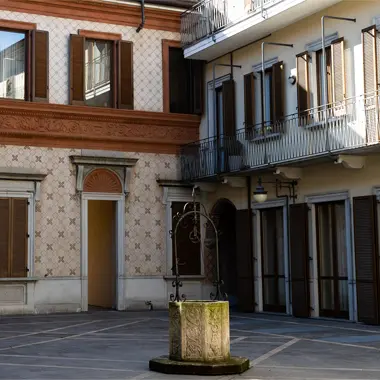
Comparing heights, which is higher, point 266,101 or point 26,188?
point 266,101

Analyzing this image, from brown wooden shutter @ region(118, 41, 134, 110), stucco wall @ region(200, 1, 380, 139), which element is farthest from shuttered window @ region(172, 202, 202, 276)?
brown wooden shutter @ region(118, 41, 134, 110)

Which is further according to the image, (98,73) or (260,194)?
(98,73)

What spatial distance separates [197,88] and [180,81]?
0.62m

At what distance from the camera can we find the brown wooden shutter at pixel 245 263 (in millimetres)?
23161

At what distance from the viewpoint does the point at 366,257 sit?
19.0 m

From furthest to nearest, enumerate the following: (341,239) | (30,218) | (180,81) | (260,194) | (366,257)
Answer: (180,81) < (30,218) < (260,194) < (341,239) < (366,257)

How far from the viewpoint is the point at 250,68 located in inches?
922

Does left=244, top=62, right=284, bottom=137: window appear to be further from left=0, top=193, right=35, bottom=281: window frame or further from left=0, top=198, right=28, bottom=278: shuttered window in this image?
left=0, top=198, right=28, bottom=278: shuttered window

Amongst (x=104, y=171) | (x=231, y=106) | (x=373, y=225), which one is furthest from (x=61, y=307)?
(x=373, y=225)

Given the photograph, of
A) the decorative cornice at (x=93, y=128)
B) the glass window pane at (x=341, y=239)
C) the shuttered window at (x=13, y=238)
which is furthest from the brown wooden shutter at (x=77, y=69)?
the glass window pane at (x=341, y=239)

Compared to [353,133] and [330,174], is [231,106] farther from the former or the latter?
[353,133]

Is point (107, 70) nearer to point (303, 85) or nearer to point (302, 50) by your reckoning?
point (302, 50)

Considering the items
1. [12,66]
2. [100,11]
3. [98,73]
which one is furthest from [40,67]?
[100,11]

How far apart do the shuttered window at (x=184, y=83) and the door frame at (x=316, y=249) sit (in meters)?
5.77
